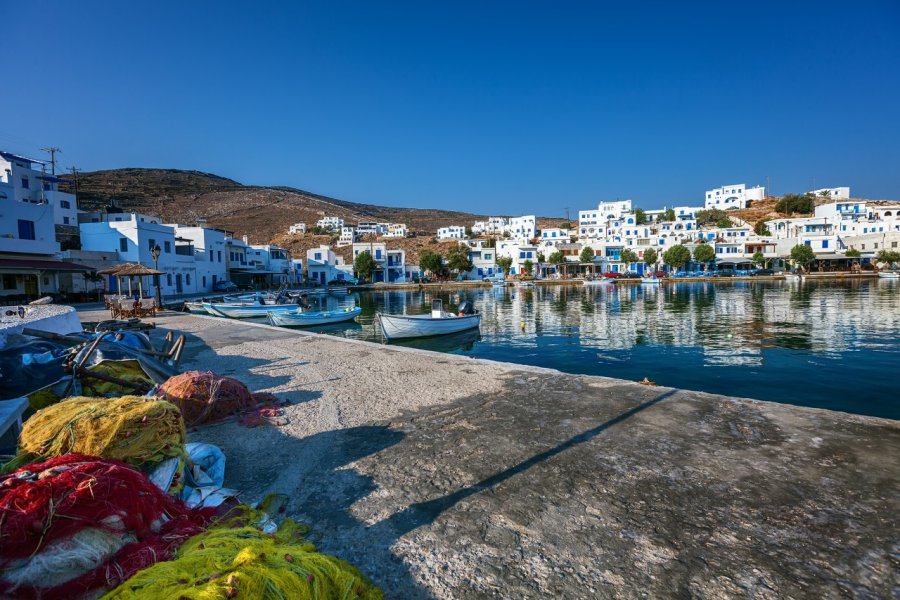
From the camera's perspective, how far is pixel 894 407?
1140 centimetres

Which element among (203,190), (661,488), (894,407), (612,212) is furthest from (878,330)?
(203,190)

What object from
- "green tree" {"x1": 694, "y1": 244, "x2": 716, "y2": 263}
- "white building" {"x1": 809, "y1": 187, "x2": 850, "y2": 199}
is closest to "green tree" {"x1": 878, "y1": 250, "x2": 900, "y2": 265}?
"green tree" {"x1": 694, "y1": 244, "x2": 716, "y2": 263}

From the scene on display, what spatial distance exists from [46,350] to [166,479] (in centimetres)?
526

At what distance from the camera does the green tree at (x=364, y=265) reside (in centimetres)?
7669

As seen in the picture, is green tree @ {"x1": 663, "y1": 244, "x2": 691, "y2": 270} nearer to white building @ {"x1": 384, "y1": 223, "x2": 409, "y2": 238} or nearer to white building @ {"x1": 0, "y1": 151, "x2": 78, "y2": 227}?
white building @ {"x1": 384, "y1": 223, "x2": 409, "y2": 238}

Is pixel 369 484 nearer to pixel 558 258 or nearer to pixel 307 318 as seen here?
pixel 307 318

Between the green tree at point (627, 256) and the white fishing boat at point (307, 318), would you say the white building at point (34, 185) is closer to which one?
the white fishing boat at point (307, 318)

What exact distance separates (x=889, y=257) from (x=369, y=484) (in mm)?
99519

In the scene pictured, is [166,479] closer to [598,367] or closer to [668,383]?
[668,383]

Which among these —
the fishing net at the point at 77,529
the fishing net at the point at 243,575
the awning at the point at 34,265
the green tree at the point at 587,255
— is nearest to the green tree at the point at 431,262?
the green tree at the point at 587,255

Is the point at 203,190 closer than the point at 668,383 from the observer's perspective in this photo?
No

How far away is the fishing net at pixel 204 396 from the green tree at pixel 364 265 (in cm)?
7066

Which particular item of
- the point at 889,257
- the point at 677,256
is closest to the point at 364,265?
the point at 677,256

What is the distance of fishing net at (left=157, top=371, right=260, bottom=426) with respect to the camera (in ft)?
21.6
